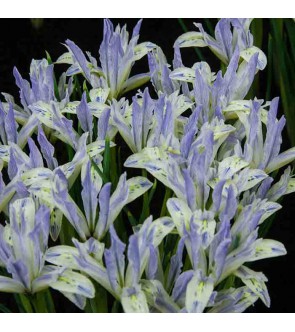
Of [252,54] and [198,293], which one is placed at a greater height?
[252,54]

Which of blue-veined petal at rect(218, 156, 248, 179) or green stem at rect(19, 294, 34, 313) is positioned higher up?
blue-veined petal at rect(218, 156, 248, 179)

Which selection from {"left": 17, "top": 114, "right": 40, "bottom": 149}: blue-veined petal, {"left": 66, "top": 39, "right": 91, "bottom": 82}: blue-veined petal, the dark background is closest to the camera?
{"left": 17, "top": 114, "right": 40, "bottom": 149}: blue-veined petal

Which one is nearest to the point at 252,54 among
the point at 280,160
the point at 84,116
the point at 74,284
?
the point at 280,160

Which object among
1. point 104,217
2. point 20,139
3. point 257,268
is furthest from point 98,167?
point 257,268

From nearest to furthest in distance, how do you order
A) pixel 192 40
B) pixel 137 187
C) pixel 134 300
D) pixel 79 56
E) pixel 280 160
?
pixel 134 300
pixel 137 187
pixel 280 160
pixel 79 56
pixel 192 40

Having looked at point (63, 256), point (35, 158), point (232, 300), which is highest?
point (35, 158)

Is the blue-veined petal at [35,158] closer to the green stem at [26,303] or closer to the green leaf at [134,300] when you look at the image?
the green stem at [26,303]

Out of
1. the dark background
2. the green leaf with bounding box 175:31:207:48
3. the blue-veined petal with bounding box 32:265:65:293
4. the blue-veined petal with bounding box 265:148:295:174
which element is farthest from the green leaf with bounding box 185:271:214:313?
the dark background

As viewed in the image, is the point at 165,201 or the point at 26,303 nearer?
the point at 26,303

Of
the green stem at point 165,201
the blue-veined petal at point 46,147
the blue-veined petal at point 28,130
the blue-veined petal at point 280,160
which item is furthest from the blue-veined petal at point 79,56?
the blue-veined petal at point 280,160

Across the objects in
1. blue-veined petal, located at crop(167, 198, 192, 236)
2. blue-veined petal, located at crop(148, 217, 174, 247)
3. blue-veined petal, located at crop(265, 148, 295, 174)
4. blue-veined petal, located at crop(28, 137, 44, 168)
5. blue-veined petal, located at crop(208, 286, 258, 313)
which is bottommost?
blue-veined petal, located at crop(208, 286, 258, 313)

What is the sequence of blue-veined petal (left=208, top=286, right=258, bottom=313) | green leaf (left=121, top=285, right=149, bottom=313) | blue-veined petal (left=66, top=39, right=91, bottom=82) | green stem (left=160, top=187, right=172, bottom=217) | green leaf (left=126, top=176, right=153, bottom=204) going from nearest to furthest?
green leaf (left=121, top=285, right=149, bottom=313) → blue-veined petal (left=208, top=286, right=258, bottom=313) → green leaf (left=126, top=176, right=153, bottom=204) → green stem (left=160, top=187, right=172, bottom=217) → blue-veined petal (left=66, top=39, right=91, bottom=82)

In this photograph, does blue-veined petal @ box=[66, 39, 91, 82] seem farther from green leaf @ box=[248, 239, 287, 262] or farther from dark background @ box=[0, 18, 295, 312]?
dark background @ box=[0, 18, 295, 312]

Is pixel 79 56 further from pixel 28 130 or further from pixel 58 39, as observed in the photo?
pixel 58 39
